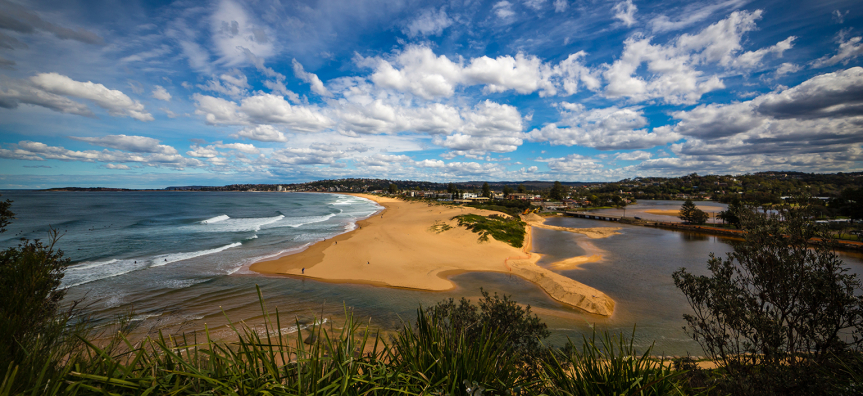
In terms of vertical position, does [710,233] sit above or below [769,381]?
below

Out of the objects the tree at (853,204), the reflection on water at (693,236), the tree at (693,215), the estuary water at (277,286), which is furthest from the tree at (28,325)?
the tree at (693,215)

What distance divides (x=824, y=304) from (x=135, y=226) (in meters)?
58.2

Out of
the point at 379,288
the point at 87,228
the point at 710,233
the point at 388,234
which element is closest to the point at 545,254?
the point at 388,234

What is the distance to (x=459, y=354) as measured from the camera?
2777 mm

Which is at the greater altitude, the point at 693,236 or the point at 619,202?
the point at 619,202

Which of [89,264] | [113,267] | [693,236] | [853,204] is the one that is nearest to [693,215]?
[693,236]

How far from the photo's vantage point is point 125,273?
21.2 m

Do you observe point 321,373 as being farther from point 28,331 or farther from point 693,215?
point 693,215

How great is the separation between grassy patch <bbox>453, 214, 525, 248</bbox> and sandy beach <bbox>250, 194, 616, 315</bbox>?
3.34 feet

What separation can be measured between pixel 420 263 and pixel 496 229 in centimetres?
1559

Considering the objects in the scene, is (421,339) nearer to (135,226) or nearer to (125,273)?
(125,273)

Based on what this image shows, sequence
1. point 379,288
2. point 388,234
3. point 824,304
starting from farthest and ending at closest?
point 388,234, point 379,288, point 824,304

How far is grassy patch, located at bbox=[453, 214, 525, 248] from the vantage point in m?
36.0

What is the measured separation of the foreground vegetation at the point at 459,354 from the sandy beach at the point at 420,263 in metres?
11.5
